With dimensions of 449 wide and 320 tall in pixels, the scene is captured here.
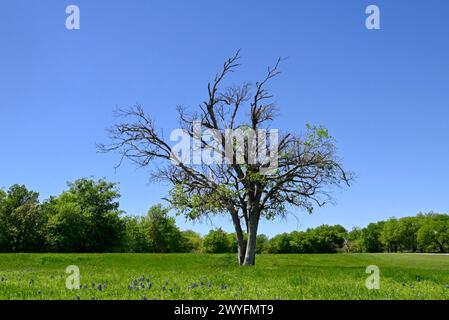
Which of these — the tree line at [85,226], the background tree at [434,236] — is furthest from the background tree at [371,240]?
the tree line at [85,226]

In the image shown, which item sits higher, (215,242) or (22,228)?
(22,228)

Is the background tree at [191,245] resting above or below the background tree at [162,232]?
below

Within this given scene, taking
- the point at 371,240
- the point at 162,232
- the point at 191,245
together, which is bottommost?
the point at 371,240

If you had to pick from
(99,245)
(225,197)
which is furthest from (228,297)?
(99,245)

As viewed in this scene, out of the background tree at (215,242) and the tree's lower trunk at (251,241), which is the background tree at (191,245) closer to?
the background tree at (215,242)

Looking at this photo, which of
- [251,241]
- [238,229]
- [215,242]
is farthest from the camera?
[215,242]

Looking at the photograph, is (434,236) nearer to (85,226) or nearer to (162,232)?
(162,232)

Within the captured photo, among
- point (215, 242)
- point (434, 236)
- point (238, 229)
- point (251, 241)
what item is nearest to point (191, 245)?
point (215, 242)

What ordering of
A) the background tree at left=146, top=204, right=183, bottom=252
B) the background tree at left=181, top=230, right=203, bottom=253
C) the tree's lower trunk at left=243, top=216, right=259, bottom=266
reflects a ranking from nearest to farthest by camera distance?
1. the tree's lower trunk at left=243, top=216, right=259, bottom=266
2. the background tree at left=146, top=204, right=183, bottom=252
3. the background tree at left=181, top=230, right=203, bottom=253

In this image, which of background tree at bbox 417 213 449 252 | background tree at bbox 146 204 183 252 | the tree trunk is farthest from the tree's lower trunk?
background tree at bbox 417 213 449 252

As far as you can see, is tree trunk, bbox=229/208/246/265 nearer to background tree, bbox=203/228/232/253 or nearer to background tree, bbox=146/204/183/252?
background tree, bbox=146/204/183/252

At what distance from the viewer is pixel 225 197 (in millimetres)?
27000

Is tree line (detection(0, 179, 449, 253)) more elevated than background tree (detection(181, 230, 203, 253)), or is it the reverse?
tree line (detection(0, 179, 449, 253))
